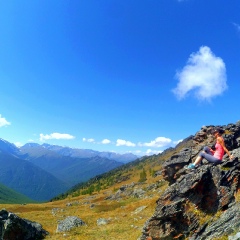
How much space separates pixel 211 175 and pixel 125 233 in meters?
15.4

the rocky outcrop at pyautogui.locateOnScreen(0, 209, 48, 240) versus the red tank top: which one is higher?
the red tank top

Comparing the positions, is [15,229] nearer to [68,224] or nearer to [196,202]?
[68,224]

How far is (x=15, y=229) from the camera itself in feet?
110

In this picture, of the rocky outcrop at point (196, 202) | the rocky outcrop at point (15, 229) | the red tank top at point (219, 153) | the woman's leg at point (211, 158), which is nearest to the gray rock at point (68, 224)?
Answer: the rocky outcrop at point (15, 229)

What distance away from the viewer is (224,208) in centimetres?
2053

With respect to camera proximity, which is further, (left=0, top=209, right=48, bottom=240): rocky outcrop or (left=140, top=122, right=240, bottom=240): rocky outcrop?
(left=0, top=209, right=48, bottom=240): rocky outcrop

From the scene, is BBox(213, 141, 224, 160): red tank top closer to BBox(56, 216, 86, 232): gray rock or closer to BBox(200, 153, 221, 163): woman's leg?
BBox(200, 153, 221, 163): woman's leg

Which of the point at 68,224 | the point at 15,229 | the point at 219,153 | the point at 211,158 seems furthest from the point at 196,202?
the point at 68,224

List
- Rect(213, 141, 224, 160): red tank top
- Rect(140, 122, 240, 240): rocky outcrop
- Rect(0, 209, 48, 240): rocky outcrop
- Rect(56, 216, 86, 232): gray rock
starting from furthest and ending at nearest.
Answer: Rect(56, 216, 86, 232): gray rock → Rect(0, 209, 48, 240): rocky outcrop → Rect(213, 141, 224, 160): red tank top → Rect(140, 122, 240, 240): rocky outcrop

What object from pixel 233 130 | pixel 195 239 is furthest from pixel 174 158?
pixel 195 239

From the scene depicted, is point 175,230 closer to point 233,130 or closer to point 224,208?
point 224,208

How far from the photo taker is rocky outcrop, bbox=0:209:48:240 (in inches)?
1299

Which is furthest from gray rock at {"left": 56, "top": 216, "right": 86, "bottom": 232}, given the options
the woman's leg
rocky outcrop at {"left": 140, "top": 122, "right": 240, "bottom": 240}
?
the woman's leg

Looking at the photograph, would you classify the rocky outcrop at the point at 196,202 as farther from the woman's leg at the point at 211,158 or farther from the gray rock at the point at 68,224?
the gray rock at the point at 68,224
